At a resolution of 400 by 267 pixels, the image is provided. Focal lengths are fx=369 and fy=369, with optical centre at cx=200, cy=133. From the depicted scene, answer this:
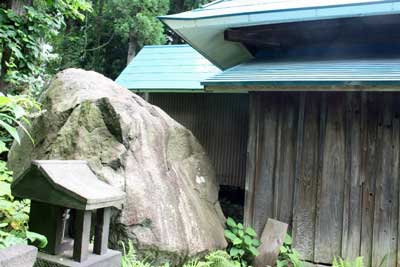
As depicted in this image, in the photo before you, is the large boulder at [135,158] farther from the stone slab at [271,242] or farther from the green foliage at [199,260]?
the stone slab at [271,242]

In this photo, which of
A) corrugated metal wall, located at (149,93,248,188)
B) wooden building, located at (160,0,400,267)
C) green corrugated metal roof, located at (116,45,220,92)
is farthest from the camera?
green corrugated metal roof, located at (116,45,220,92)

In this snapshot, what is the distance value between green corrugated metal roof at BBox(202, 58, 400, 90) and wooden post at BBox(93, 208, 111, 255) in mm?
2417

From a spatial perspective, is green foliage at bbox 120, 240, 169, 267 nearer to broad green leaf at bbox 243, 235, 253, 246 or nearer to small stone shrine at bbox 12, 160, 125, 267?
small stone shrine at bbox 12, 160, 125, 267

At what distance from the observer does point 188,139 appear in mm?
5559

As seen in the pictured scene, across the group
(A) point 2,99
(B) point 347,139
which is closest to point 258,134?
(B) point 347,139

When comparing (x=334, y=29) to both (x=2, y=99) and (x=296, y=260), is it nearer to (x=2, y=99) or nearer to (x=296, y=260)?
(x=296, y=260)

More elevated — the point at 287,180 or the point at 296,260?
the point at 287,180

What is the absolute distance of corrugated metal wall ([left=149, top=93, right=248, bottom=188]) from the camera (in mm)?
8086

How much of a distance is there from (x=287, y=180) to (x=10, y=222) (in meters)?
3.52

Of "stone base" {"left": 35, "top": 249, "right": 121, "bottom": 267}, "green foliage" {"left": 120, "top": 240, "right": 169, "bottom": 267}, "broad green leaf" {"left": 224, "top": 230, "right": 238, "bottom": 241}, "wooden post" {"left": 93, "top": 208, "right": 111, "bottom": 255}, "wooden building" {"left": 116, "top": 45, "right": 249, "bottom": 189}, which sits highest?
"wooden building" {"left": 116, "top": 45, "right": 249, "bottom": 189}

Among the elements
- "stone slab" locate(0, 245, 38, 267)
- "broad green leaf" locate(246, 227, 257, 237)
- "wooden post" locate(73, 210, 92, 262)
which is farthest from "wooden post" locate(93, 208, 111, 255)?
"broad green leaf" locate(246, 227, 257, 237)

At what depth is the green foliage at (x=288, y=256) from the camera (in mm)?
4922

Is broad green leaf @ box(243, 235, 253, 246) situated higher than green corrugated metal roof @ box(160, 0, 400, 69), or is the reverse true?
green corrugated metal roof @ box(160, 0, 400, 69)

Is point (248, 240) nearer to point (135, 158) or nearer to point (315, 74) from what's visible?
point (135, 158)
